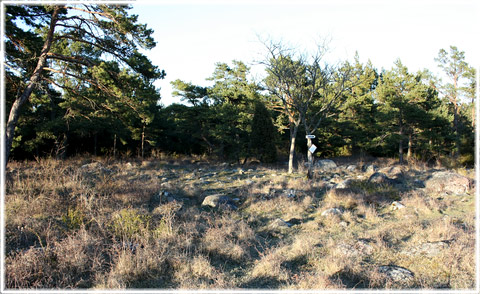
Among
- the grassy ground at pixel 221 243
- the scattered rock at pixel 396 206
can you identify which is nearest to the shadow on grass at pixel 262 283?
the grassy ground at pixel 221 243

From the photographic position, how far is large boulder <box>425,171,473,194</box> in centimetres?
1098

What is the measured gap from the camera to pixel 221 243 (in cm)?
556

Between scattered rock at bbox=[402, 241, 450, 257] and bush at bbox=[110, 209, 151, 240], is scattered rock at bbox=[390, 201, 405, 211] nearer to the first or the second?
scattered rock at bbox=[402, 241, 450, 257]

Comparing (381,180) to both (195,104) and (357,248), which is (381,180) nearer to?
(357,248)

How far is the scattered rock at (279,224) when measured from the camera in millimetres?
7144

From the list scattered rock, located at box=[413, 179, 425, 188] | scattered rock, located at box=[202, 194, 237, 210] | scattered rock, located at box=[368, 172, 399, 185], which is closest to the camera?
scattered rock, located at box=[202, 194, 237, 210]

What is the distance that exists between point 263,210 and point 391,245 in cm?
373

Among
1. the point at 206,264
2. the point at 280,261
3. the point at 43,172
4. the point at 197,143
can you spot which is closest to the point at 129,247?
the point at 206,264

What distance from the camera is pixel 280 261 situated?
4.89 metres

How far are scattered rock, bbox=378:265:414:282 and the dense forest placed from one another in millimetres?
8038

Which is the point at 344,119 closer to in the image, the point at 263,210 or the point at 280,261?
the point at 263,210

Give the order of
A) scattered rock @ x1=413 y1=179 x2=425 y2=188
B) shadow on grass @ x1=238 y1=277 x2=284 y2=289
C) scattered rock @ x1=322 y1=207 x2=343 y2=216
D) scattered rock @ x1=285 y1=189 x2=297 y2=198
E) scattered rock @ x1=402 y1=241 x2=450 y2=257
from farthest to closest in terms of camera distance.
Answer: scattered rock @ x1=413 y1=179 x2=425 y2=188, scattered rock @ x1=285 y1=189 x2=297 y2=198, scattered rock @ x1=322 y1=207 x2=343 y2=216, scattered rock @ x1=402 y1=241 x2=450 y2=257, shadow on grass @ x1=238 y1=277 x2=284 y2=289

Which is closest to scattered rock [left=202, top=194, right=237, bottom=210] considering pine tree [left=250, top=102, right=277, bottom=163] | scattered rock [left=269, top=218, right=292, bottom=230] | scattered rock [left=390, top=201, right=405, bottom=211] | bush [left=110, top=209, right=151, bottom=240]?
scattered rock [left=269, top=218, right=292, bottom=230]

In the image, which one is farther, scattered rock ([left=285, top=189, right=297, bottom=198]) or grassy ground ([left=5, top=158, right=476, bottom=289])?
scattered rock ([left=285, top=189, right=297, bottom=198])
